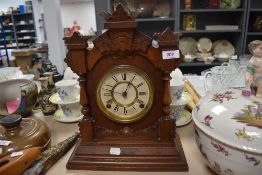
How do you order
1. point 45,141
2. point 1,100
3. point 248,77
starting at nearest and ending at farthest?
point 248,77, point 45,141, point 1,100

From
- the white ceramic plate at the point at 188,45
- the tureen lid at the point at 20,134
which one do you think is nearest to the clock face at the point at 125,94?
the tureen lid at the point at 20,134

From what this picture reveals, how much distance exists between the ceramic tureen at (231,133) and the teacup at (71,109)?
0.50m

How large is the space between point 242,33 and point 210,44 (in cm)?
35

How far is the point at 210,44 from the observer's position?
104 inches

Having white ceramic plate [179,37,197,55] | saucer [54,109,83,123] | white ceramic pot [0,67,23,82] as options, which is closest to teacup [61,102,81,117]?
saucer [54,109,83,123]

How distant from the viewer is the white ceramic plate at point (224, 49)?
8.57 ft

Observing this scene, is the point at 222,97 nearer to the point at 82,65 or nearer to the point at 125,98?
the point at 125,98

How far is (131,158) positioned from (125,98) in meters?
0.18

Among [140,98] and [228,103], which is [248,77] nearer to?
[228,103]

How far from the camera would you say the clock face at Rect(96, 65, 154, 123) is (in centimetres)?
68

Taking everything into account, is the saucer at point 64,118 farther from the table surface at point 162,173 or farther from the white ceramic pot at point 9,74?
the white ceramic pot at point 9,74

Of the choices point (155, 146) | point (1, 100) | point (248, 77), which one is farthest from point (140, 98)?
point (1, 100)

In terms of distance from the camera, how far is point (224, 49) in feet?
8.64

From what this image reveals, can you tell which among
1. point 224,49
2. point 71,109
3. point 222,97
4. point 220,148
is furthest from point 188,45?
point 220,148
